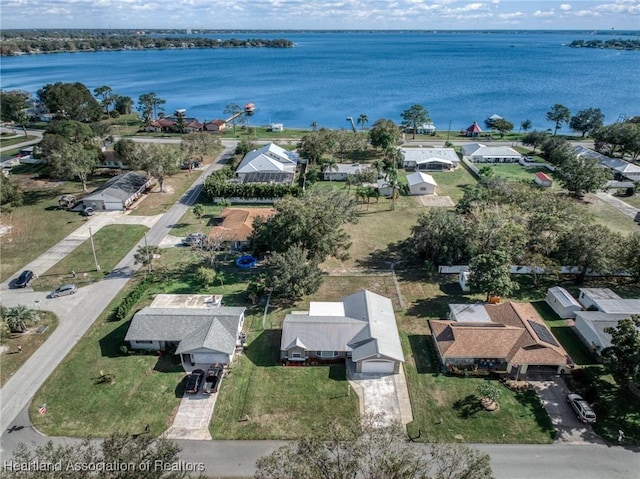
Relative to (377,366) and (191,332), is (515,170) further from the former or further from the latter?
(191,332)

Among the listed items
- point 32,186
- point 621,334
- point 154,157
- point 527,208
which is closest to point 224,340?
point 621,334

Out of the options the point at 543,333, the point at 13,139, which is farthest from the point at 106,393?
the point at 13,139

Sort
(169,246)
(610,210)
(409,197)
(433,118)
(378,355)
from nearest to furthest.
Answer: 1. (378,355)
2. (169,246)
3. (610,210)
4. (409,197)
5. (433,118)

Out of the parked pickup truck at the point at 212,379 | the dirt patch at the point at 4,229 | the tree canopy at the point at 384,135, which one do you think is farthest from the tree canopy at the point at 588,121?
the dirt patch at the point at 4,229

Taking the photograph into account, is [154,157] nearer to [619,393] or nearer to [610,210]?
[619,393]

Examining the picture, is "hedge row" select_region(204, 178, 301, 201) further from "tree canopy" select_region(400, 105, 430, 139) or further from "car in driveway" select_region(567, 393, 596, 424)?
"tree canopy" select_region(400, 105, 430, 139)

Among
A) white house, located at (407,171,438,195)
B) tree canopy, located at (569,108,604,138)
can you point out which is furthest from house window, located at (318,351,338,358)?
tree canopy, located at (569,108,604,138)
